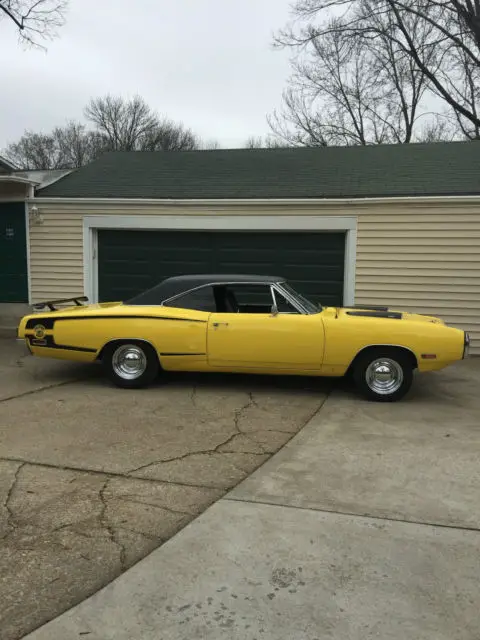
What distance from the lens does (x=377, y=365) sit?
6164mm

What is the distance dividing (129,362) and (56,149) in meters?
39.0

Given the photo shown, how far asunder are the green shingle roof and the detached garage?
39 millimetres

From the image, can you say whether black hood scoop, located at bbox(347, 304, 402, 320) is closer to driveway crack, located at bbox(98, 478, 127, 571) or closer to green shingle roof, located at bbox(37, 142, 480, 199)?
green shingle roof, located at bbox(37, 142, 480, 199)

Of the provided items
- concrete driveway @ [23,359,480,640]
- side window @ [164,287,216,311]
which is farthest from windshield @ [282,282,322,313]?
concrete driveway @ [23,359,480,640]

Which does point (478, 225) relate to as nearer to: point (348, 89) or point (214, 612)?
point (214, 612)

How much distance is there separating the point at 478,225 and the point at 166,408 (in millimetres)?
6358

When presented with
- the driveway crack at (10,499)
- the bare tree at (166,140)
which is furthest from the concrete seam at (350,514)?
the bare tree at (166,140)

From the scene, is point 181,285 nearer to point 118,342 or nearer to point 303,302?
point 118,342

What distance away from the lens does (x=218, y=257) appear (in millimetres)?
9977

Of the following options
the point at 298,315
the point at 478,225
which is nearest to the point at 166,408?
the point at 298,315

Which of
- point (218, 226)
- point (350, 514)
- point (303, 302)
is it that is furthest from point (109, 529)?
point (218, 226)

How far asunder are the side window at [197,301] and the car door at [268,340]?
19cm

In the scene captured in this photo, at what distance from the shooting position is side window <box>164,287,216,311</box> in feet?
21.4

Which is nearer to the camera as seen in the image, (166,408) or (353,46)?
(166,408)
